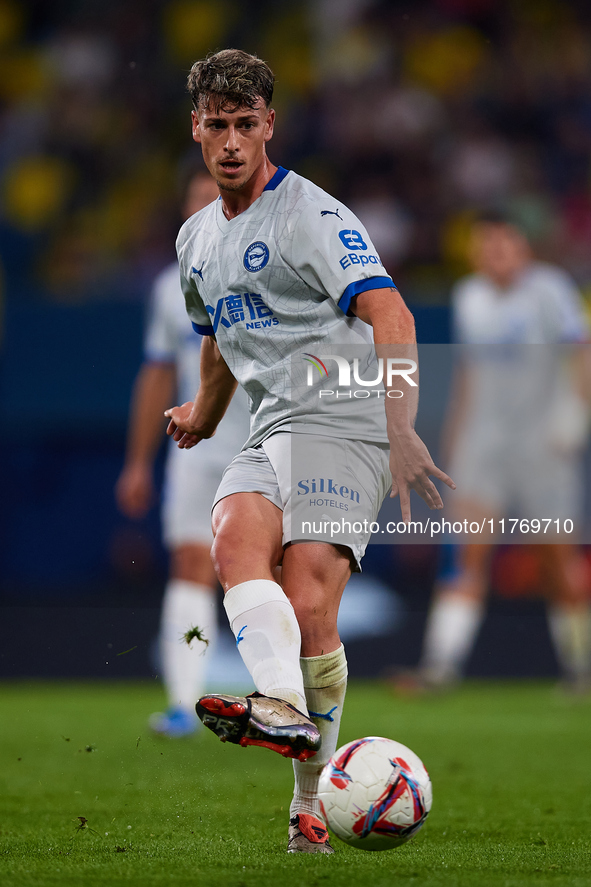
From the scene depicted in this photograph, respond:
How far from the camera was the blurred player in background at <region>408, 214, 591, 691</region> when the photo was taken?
25.6ft

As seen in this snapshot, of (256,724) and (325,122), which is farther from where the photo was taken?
(325,122)

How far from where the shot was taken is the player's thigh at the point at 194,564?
5.86 m

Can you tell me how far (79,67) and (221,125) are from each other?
8.98 m

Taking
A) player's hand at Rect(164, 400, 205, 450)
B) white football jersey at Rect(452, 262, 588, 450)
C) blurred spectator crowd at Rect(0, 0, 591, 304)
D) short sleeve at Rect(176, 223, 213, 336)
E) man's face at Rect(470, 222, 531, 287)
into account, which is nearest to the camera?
short sleeve at Rect(176, 223, 213, 336)

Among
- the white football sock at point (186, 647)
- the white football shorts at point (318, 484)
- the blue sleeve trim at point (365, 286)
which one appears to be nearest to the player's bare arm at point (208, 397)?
the white football shorts at point (318, 484)

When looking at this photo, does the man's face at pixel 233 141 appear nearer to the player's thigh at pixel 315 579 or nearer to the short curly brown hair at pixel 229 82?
the short curly brown hair at pixel 229 82

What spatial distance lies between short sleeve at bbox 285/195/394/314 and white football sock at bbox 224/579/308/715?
772 millimetres

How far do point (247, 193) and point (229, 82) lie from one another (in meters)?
0.31

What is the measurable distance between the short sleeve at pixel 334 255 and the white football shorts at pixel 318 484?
386 mm

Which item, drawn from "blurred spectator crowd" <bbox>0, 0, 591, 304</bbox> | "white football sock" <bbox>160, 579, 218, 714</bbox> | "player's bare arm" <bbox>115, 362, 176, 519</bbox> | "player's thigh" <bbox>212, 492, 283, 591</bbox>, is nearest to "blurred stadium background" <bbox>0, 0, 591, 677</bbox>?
"blurred spectator crowd" <bbox>0, 0, 591, 304</bbox>

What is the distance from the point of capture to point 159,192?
35.9 ft

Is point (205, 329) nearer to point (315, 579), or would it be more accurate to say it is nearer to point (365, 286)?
point (365, 286)

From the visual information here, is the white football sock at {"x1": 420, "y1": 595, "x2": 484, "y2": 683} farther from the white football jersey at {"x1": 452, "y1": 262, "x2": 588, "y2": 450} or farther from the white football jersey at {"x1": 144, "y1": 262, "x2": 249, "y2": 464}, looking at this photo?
the white football jersey at {"x1": 144, "y1": 262, "x2": 249, "y2": 464}

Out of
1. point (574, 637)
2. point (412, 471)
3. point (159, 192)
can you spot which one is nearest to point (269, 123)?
point (412, 471)
